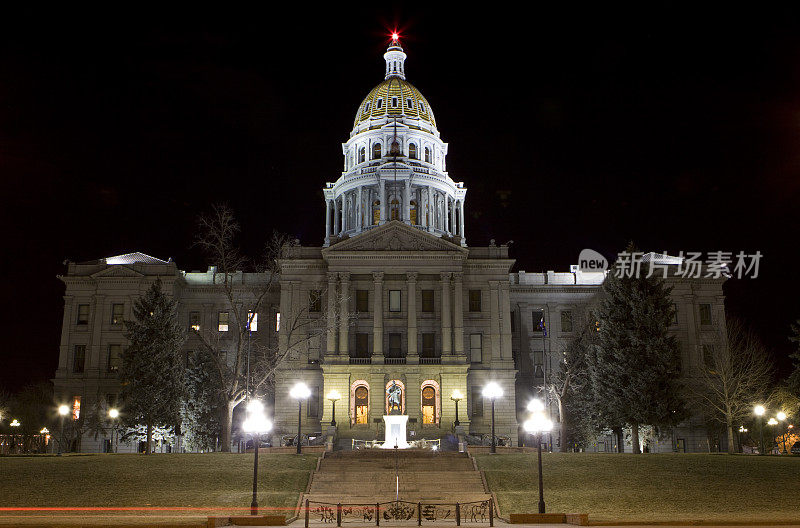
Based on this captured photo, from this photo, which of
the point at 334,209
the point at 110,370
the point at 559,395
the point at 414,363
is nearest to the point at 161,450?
the point at 110,370

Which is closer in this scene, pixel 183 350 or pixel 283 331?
pixel 283 331

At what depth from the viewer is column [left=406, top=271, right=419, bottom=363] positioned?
59531 mm

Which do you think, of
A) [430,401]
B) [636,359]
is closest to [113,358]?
[430,401]

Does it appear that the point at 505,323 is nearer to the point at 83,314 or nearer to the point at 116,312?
the point at 116,312

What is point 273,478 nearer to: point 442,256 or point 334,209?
point 442,256

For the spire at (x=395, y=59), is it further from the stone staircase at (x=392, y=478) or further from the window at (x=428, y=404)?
the stone staircase at (x=392, y=478)

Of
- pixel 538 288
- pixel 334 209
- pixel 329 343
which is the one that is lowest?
pixel 329 343

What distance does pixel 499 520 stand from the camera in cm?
2778

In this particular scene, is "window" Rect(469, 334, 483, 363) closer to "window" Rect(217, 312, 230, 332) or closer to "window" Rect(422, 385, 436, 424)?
"window" Rect(422, 385, 436, 424)

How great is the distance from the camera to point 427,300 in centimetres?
6228

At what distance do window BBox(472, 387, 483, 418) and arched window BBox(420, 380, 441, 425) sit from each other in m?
3.20

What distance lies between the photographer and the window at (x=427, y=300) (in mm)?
62125

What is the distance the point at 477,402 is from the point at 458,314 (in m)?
6.80

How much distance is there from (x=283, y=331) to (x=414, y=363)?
34.7 ft
